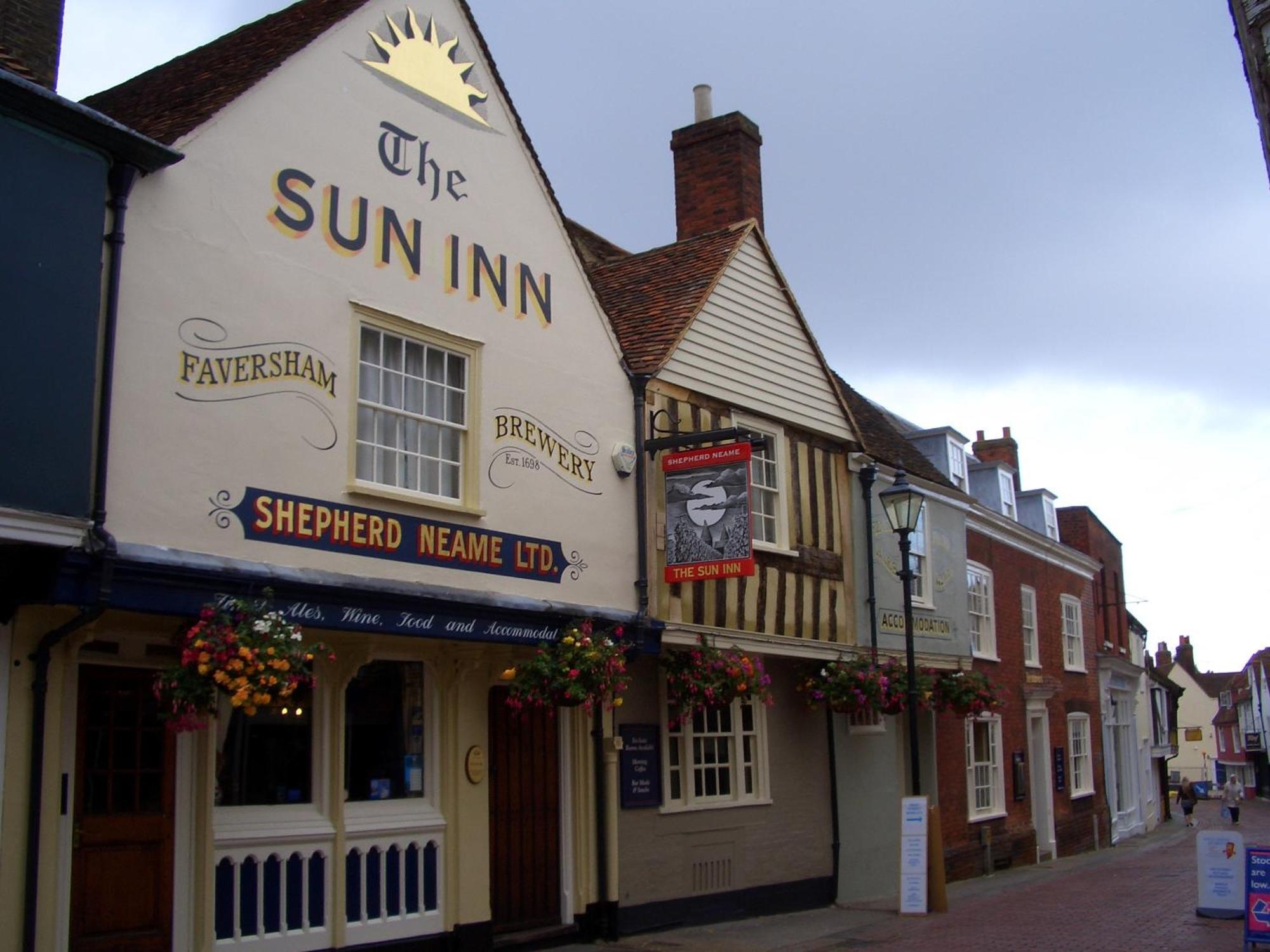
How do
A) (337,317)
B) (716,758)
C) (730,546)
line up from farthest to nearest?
(716,758), (730,546), (337,317)

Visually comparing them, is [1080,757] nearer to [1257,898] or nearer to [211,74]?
[1257,898]

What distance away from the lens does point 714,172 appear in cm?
1772

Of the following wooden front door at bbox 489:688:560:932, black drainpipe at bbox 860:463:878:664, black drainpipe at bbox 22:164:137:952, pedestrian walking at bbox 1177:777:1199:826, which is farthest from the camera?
pedestrian walking at bbox 1177:777:1199:826

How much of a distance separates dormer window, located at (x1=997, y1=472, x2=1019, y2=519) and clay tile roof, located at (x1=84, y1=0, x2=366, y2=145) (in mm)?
19169

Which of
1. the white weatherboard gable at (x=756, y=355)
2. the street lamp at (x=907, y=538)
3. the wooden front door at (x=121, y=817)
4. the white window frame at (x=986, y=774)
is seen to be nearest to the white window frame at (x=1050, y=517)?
the white window frame at (x=986, y=774)

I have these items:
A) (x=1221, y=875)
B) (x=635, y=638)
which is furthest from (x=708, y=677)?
(x=1221, y=875)

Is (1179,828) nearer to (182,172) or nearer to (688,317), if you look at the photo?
(688,317)

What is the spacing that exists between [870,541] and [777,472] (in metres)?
2.34

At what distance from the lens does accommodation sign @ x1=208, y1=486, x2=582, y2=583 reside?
953 cm

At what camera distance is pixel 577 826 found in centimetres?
1290

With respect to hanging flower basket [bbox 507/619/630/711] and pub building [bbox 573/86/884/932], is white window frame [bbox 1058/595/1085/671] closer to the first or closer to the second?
pub building [bbox 573/86/884/932]

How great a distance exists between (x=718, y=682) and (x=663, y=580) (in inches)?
47.6

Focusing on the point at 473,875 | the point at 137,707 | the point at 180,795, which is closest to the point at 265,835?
the point at 180,795

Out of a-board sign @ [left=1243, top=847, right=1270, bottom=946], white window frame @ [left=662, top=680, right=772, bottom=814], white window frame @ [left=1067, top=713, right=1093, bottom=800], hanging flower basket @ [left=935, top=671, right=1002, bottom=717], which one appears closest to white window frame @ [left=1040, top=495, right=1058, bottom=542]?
white window frame @ [left=1067, top=713, right=1093, bottom=800]
